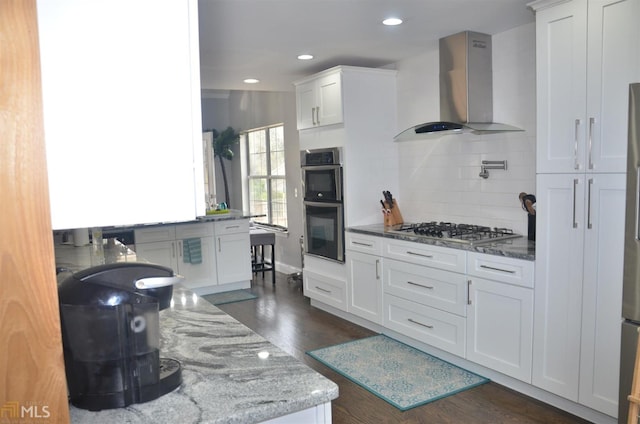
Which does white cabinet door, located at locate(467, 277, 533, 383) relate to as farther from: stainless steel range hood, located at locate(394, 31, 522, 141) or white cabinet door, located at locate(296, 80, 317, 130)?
white cabinet door, located at locate(296, 80, 317, 130)

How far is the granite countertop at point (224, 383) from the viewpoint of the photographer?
3.66ft

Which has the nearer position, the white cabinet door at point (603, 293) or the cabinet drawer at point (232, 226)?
the white cabinet door at point (603, 293)

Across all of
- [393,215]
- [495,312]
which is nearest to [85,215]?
[495,312]

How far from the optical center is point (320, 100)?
4.70m

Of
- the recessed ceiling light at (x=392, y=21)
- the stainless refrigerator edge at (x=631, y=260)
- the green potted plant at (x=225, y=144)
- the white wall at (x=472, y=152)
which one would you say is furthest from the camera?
the green potted plant at (x=225, y=144)

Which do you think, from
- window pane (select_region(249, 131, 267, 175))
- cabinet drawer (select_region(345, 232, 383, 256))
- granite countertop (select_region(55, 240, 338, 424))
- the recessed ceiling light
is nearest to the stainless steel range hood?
the recessed ceiling light

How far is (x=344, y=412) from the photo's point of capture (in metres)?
2.92

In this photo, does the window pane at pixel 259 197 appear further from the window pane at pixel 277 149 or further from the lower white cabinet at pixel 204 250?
the lower white cabinet at pixel 204 250

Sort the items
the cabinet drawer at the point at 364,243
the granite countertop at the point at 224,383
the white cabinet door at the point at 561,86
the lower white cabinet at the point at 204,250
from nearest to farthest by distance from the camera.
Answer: the granite countertop at the point at 224,383
the white cabinet door at the point at 561,86
the cabinet drawer at the point at 364,243
the lower white cabinet at the point at 204,250

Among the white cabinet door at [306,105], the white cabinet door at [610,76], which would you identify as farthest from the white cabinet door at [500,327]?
the white cabinet door at [306,105]

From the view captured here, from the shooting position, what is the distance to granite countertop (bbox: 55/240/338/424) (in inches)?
43.9

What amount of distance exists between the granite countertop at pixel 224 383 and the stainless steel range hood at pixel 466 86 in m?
2.53

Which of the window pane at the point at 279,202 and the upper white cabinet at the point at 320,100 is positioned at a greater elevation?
the upper white cabinet at the point at 320,100

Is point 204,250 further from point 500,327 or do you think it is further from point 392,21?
point 500,327
